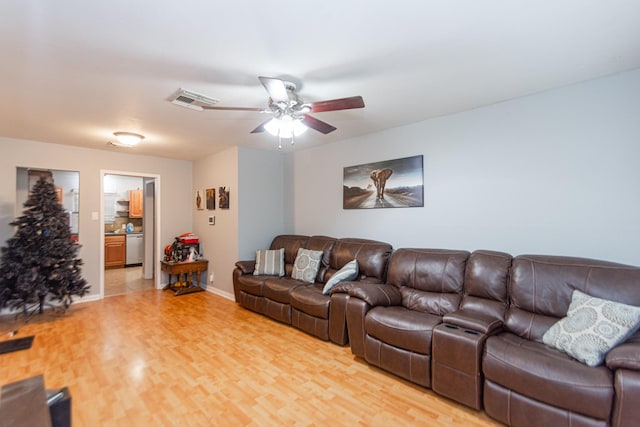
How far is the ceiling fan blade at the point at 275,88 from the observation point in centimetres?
194

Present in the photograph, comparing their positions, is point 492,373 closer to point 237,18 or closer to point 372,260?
point 372,260

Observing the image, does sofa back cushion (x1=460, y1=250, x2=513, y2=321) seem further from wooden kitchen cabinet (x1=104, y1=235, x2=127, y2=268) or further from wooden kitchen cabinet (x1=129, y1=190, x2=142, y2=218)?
wooden kitchen cabinet (x1=129, y1=190, x2=142, y2=218)

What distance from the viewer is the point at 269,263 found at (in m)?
4.34

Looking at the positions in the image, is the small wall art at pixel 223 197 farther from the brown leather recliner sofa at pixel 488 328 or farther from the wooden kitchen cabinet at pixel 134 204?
the wooden kitchen cabinet at pixel 134 204

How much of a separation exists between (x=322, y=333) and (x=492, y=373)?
172 centimetres

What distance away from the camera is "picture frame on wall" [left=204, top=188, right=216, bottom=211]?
205 inches

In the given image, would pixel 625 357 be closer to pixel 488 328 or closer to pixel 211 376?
pixel 488 328

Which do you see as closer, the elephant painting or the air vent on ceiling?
the air vent on ceiling

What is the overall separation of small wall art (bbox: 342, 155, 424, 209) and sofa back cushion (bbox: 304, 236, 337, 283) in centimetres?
56

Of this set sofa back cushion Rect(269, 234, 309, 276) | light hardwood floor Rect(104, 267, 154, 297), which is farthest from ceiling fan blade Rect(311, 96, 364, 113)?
light hardwood floor Rect(104, 267, 154, 297)

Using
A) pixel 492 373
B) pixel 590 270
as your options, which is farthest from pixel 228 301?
pixel 590 270

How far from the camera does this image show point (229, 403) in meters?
2.20

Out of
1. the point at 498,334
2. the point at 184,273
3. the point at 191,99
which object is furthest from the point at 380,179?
the point at 184,273

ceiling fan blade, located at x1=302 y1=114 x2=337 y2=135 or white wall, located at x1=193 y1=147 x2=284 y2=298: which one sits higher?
ceiling fan blade, located at x1=302 y1=114 x2=337 y2=135
